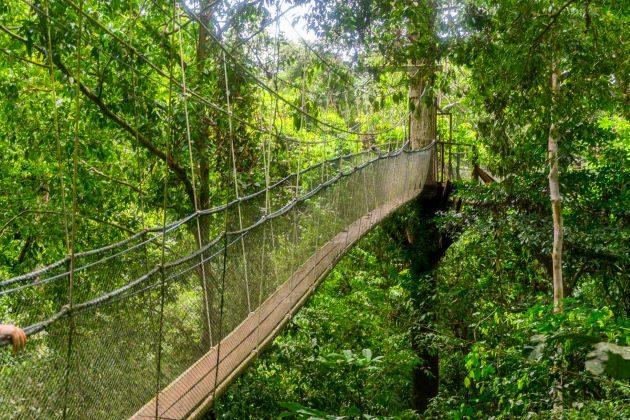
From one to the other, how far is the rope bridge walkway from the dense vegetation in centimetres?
5

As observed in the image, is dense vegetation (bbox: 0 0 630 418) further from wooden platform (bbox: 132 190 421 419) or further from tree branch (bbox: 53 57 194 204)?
wooden platform (bbox: 132 190 421 419)

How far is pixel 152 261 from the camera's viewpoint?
3.17 meters

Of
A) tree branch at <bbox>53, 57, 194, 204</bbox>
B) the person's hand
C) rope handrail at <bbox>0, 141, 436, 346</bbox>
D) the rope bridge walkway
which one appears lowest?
the rope bridge walkway

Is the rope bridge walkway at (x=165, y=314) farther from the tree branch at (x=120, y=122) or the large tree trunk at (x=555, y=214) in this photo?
the large tree trunk at (x=555, y=214)

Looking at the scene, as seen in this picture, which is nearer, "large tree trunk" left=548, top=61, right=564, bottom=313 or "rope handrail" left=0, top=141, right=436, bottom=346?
"rope handrail" left=0, top=141, right=436, bottom=346

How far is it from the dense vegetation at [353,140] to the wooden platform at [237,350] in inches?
6.7

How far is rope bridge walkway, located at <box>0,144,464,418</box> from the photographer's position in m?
1.57

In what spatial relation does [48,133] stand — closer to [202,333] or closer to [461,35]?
[202,333]

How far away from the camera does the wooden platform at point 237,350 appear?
211cm

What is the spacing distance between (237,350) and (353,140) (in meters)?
2.80

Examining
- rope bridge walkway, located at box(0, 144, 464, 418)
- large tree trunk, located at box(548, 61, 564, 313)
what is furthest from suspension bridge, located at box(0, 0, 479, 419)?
large tree trunk, located at box(548, 61, 564, 313)

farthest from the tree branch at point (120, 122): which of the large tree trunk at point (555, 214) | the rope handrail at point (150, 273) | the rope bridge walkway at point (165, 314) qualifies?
the large tree trunk at point (555, 214)

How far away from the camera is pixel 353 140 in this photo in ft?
16.6

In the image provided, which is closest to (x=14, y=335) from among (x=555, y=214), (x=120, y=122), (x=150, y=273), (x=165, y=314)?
(x=150, y=273)
